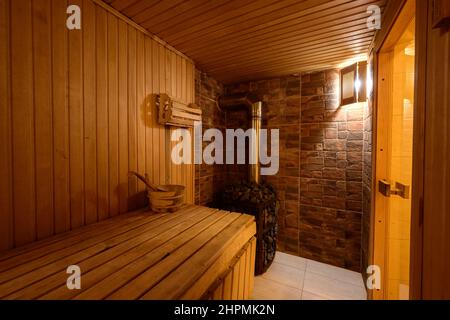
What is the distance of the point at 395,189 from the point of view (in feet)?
6.81

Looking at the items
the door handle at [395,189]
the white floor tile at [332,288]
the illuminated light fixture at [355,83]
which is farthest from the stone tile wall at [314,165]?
the door handle at [395,189]

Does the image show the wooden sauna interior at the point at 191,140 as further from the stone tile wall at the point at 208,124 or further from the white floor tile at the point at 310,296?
the white floor tile at the point at 310,296

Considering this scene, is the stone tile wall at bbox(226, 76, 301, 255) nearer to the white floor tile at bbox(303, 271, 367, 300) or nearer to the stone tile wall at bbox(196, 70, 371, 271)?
the stone tile wall at bbox(196, 70, 371, 271)

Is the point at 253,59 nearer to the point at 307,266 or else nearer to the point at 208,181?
the point at 208,181

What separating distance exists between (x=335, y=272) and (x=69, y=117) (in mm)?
3848

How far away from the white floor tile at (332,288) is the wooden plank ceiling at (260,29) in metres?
3.16

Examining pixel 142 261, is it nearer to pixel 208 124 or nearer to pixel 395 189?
pixel 395 189

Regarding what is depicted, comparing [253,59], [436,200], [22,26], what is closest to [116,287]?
[436,200]

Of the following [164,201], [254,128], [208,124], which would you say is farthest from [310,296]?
[208,124]

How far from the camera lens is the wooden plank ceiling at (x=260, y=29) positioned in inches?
72.2

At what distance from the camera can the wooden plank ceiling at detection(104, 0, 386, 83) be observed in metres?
1.83

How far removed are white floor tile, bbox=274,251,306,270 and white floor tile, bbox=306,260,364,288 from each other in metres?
0.09

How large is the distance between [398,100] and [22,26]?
3.46 meters
